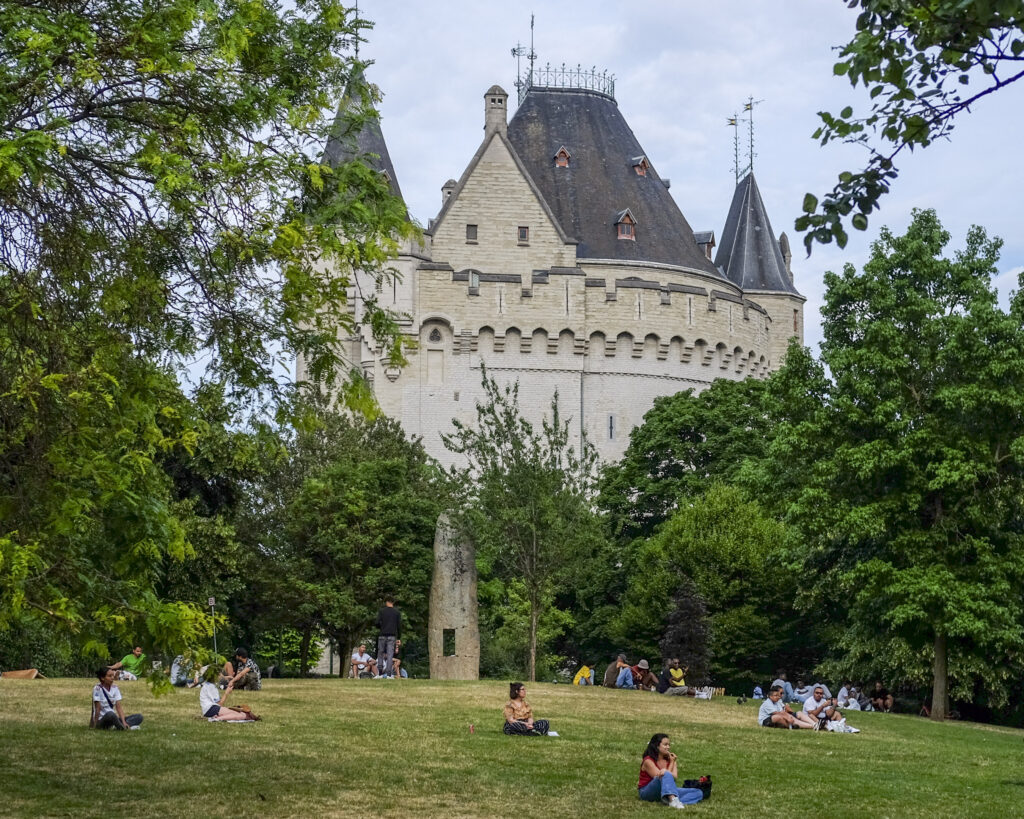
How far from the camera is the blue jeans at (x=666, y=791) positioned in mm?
13391

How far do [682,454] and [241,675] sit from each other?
A: 118 feet

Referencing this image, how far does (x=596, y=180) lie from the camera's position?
70.0 meters

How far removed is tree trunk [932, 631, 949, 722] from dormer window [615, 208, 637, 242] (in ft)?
130

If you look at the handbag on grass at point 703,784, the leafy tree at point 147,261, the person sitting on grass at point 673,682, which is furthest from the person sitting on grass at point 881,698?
the leafy tree at point 147,261

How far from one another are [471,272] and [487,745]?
158 feet

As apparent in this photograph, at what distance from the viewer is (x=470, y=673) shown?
31.2m

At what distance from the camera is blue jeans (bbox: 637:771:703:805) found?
1339 centimetres

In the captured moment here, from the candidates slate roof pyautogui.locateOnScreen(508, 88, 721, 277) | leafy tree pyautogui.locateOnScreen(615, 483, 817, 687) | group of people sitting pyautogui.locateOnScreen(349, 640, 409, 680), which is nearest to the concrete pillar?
group of people sitting pyautogui.locateOnScreen(349, 640, 409, 680)

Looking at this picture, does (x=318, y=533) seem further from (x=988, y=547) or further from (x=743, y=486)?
(x=988, y=547)

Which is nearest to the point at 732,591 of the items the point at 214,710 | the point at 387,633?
the point at 387,633

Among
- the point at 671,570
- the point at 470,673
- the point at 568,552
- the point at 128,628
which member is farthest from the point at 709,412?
the point at 128,628

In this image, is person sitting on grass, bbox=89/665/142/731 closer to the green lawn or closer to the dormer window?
the green lawn

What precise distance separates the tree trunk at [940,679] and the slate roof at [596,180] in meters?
38.8

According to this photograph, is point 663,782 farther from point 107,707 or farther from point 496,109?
→ point 496,109
